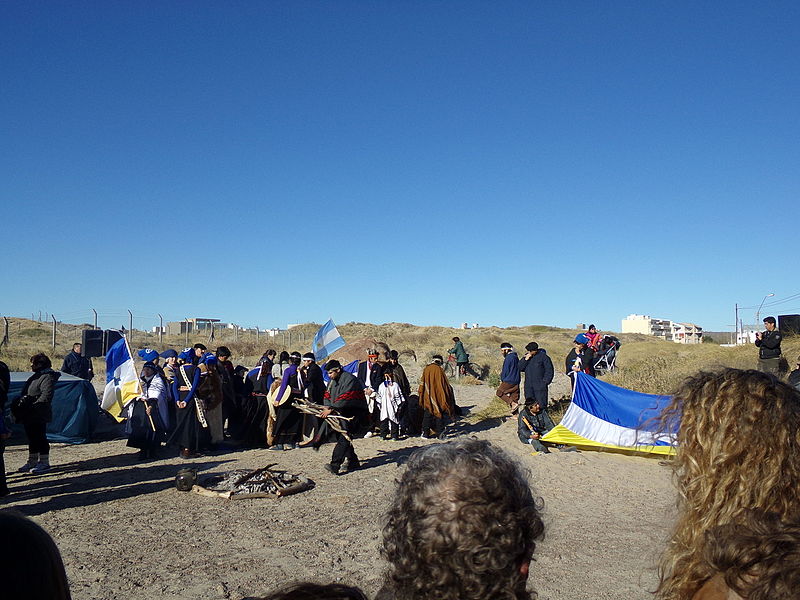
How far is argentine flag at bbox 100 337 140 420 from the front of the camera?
39.5 feet

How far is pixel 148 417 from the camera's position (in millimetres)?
10727

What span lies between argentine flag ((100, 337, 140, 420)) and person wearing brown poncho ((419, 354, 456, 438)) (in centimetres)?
549

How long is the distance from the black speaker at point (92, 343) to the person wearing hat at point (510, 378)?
409 inches

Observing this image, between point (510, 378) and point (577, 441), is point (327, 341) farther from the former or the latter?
point (577, 441)

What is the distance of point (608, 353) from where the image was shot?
63.3 feet

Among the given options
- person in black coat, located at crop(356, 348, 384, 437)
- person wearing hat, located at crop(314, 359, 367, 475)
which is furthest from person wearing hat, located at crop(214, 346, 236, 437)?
person wearing hat, located at crop(314, 359, 367, 475)

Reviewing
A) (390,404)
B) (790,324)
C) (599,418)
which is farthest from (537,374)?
(790,324)

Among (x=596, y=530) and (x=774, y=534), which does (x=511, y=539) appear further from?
(x=596, y=530)

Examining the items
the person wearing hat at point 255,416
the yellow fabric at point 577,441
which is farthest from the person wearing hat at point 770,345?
the person wearing hat at point 255,416

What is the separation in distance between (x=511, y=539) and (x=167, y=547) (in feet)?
18.2

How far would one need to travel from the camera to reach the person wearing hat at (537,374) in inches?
485

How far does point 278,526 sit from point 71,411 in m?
7.11

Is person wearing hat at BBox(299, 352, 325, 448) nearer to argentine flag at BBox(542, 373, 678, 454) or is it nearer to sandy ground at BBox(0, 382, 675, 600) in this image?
sandy ground at BBox(0, 382, 675, 600)

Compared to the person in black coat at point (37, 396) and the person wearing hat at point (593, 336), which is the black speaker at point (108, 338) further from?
the person wearing hat at point (593, 336)
